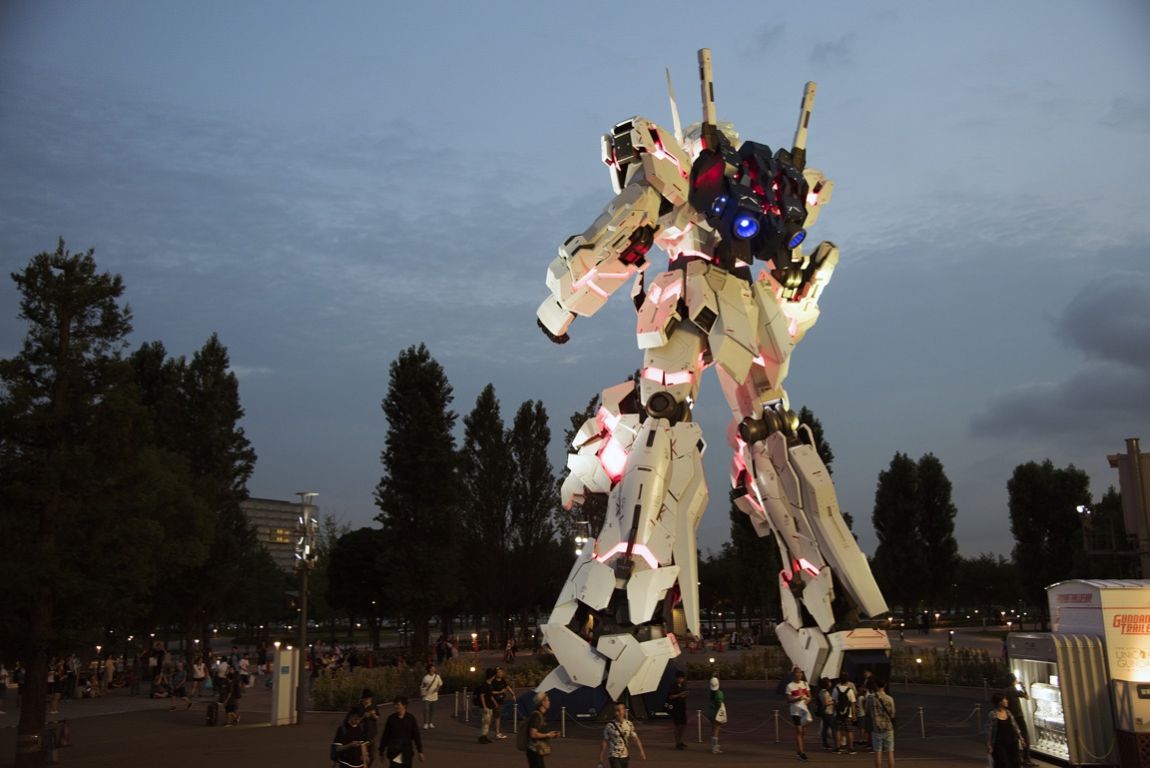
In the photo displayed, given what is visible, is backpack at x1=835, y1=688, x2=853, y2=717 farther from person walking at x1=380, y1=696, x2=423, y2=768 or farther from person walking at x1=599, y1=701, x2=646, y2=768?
person walking at x1=380, y1=696, x2=423, y2=768

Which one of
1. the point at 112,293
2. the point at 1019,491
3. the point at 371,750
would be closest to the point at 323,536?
the point at 1019,491

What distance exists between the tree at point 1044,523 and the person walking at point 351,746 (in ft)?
165

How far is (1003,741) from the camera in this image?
1102cm

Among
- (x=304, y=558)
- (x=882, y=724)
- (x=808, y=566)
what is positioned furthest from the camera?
(x=304, y=558)

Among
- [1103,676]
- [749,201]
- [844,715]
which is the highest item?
[749,201]

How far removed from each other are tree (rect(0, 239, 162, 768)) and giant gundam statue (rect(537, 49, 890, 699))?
770cm

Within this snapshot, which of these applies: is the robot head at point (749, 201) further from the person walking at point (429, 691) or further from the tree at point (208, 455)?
the tree at point (208, 455)

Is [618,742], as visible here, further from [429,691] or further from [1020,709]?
[429,691]

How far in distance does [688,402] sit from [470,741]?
7.22 m

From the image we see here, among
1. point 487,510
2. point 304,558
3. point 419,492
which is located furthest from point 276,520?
point 304,558

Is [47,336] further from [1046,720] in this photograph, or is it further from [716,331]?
[1046,720]

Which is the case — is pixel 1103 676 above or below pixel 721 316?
below

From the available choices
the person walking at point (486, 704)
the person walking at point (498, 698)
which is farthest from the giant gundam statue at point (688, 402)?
the person walking at point (498, 698)

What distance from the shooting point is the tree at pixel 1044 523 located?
5294cm
